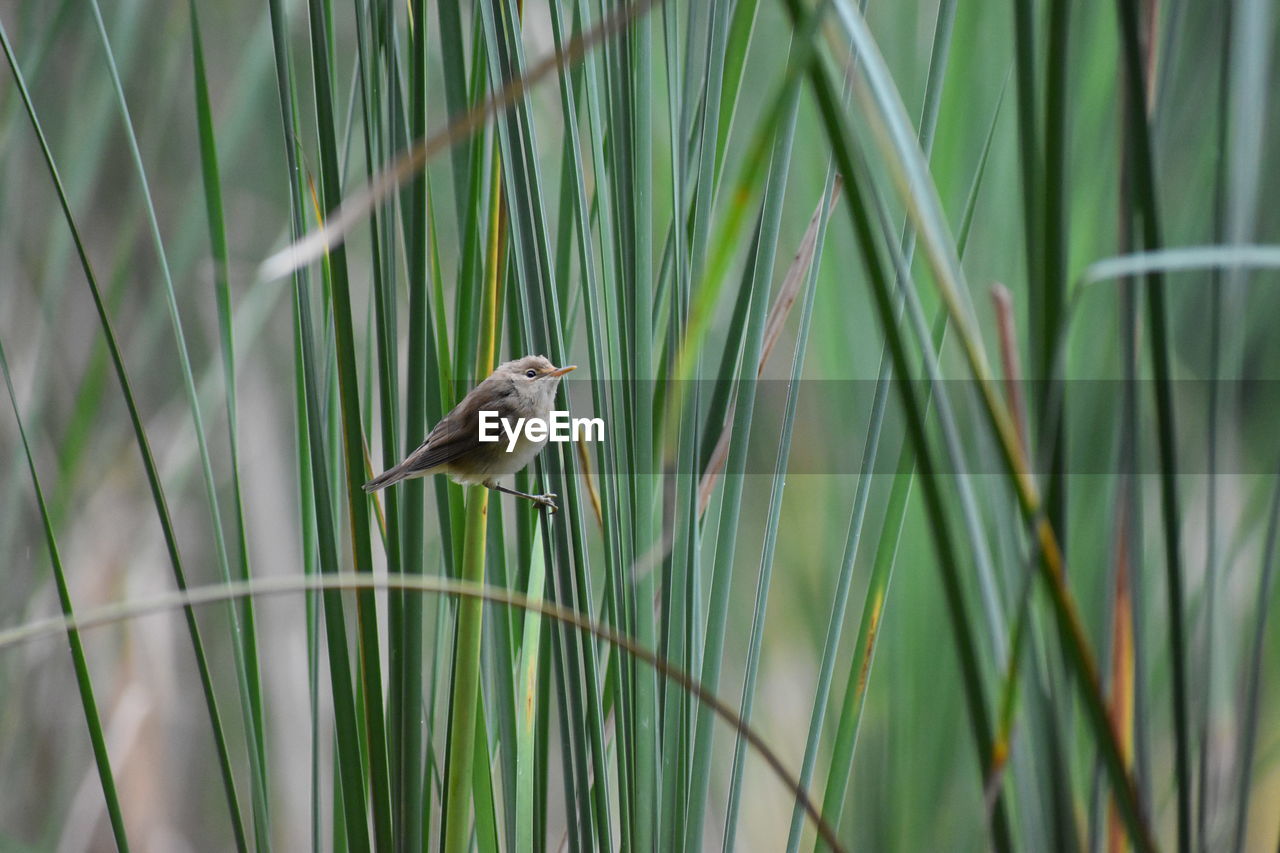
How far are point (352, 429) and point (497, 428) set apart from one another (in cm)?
7

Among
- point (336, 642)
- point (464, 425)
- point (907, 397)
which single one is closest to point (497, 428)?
point (464, 425)

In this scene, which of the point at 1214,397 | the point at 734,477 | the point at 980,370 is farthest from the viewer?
the point at 734,477

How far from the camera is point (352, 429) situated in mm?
446

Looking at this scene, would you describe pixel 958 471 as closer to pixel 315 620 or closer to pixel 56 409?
pixel 315 620

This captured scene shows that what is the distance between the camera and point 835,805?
471 millimetres

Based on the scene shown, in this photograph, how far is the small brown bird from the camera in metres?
0.46

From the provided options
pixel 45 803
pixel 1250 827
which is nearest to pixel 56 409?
pixel 45 803

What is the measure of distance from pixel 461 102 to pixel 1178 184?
0.58 m

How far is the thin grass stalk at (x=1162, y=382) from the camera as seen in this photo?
0.87ft

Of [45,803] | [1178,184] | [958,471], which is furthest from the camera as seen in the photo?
[45,803]

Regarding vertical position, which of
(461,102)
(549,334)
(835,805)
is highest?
(461,102)

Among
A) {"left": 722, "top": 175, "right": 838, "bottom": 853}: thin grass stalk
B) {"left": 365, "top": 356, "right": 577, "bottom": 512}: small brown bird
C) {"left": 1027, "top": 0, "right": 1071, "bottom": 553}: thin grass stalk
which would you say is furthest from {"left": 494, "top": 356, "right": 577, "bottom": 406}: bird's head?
{"left": 1027, "top": 0, "right": 1071, "bottom": 553}: thin grass stalk

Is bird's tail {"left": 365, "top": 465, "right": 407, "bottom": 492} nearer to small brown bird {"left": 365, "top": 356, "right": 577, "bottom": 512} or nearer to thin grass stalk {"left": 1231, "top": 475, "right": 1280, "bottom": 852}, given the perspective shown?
small brown bird {"left": 365, "top": 356, "right": 577, "bottom": 512}

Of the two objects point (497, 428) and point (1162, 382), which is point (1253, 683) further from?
point (497, 428)
